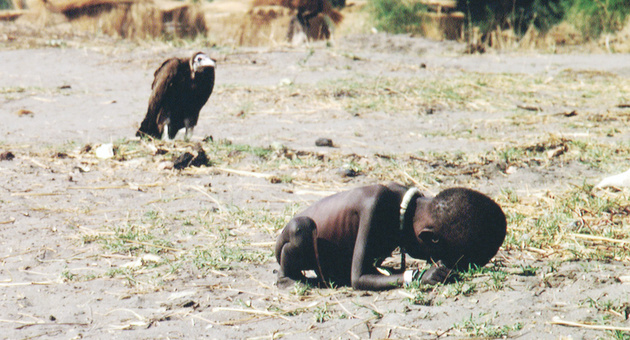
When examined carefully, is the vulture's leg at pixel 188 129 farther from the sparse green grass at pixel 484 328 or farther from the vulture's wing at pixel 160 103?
the sparse green grass at pixel 484 328

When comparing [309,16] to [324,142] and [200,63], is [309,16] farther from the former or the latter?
[324,142]

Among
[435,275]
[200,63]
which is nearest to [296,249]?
[435,275]

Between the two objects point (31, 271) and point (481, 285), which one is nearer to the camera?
point (481, 285)

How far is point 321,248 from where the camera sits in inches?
135

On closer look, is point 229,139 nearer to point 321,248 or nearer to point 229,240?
point 229,240

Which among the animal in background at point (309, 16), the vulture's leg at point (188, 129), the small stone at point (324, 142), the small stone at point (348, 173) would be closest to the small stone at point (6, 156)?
the vulture's leg at point (188, 129)

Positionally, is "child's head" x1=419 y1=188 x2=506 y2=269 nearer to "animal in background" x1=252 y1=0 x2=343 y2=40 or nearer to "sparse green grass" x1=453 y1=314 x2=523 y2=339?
"sparse green grass" x1=453 y1=314 x2=523 y2=339

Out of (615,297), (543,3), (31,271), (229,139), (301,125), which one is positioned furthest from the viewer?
(543,3)

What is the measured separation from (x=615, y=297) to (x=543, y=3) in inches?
696

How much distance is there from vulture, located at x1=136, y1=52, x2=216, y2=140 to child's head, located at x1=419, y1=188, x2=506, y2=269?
438 centimetres

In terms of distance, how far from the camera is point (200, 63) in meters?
7.14

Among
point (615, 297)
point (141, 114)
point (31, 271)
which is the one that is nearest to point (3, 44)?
point (141, 114)

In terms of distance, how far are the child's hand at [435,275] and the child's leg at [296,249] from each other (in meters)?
0.56

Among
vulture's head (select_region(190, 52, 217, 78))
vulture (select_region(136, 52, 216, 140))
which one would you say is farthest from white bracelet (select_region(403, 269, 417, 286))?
vulture's head (select_region(190, 52, 217, 78))
